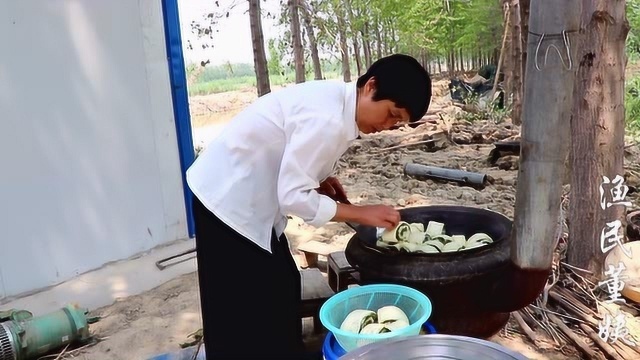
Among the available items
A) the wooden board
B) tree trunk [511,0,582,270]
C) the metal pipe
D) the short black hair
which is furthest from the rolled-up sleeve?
the metal pipe

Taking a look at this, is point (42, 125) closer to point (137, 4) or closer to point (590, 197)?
point (137, 4)

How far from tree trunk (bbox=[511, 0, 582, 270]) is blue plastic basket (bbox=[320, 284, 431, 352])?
0.55 m

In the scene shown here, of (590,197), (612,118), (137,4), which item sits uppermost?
(137,4)

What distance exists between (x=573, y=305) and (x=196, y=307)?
7.75ft

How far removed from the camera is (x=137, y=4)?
4.62m

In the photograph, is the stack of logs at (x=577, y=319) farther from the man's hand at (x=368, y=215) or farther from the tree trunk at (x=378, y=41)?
the tree trunk at (x=378, y=41)

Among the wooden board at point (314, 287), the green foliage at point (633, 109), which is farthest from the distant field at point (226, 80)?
the wooden board at point (314, 287)

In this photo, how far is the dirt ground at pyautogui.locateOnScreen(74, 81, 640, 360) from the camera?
337cm

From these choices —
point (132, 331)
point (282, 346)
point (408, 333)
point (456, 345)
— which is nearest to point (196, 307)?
point (132, 331)

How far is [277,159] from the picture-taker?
2121 mm

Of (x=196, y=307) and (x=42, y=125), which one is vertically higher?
(x=42, y=125)

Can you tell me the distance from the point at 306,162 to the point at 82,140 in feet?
9.75

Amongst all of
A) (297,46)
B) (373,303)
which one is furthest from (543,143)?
(297,46)

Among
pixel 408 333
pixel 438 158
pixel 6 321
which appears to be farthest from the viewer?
pixel 438 158
